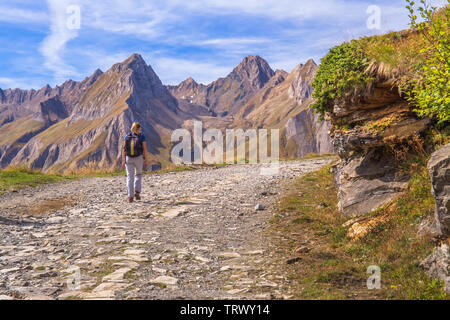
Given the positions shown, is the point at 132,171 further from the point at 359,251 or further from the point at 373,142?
the point at 359,251

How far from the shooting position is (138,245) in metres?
8.84

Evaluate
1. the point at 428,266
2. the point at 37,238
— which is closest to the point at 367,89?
the point at 428,266

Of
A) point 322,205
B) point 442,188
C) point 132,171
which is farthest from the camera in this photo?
point 132,171

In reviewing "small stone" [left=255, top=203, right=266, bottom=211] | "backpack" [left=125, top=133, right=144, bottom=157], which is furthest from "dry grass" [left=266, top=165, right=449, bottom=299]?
"backpack" [left=125, top=133, right=144, bottom=157]

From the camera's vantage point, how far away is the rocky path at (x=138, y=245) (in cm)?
621

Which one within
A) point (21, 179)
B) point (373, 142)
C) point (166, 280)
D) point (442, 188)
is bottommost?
point (166, 280)

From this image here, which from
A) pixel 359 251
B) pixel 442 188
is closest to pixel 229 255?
pixel 359 251

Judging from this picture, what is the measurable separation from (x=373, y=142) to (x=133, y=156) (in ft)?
31.2

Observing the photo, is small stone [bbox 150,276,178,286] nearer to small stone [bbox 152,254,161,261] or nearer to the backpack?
small stone [bbox 152,254,161,261]

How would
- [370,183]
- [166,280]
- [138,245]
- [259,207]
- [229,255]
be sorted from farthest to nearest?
[259,207]
[370,183]
[138,245]
[229,255]
[166,280]

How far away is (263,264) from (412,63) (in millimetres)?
7249

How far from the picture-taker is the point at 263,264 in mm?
7512
